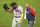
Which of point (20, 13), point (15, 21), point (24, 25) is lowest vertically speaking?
point (24, 25)

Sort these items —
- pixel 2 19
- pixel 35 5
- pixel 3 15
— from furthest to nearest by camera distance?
pixel 35 5 → pixel 3 15 → pixel 2 19

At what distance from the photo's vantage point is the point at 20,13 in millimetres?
6344

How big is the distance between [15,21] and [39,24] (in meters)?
2.98

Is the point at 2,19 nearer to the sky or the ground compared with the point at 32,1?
nearer to the ground

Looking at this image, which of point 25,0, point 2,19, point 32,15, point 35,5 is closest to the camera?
point 32,15

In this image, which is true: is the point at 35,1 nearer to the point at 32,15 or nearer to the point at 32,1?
the point at 32,1

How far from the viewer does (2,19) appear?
33.8 feet

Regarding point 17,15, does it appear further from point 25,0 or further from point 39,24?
point 25,0

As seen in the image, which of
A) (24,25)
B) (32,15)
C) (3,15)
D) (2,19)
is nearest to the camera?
(32,15)

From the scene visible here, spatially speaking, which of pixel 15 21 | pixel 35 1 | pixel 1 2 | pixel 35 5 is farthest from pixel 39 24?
pixel 1 2

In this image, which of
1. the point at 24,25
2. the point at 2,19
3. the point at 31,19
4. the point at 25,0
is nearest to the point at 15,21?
the point at 31,19

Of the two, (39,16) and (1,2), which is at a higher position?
(1,2)

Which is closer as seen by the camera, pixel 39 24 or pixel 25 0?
pixel 39 24

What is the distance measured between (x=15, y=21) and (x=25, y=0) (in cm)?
771
